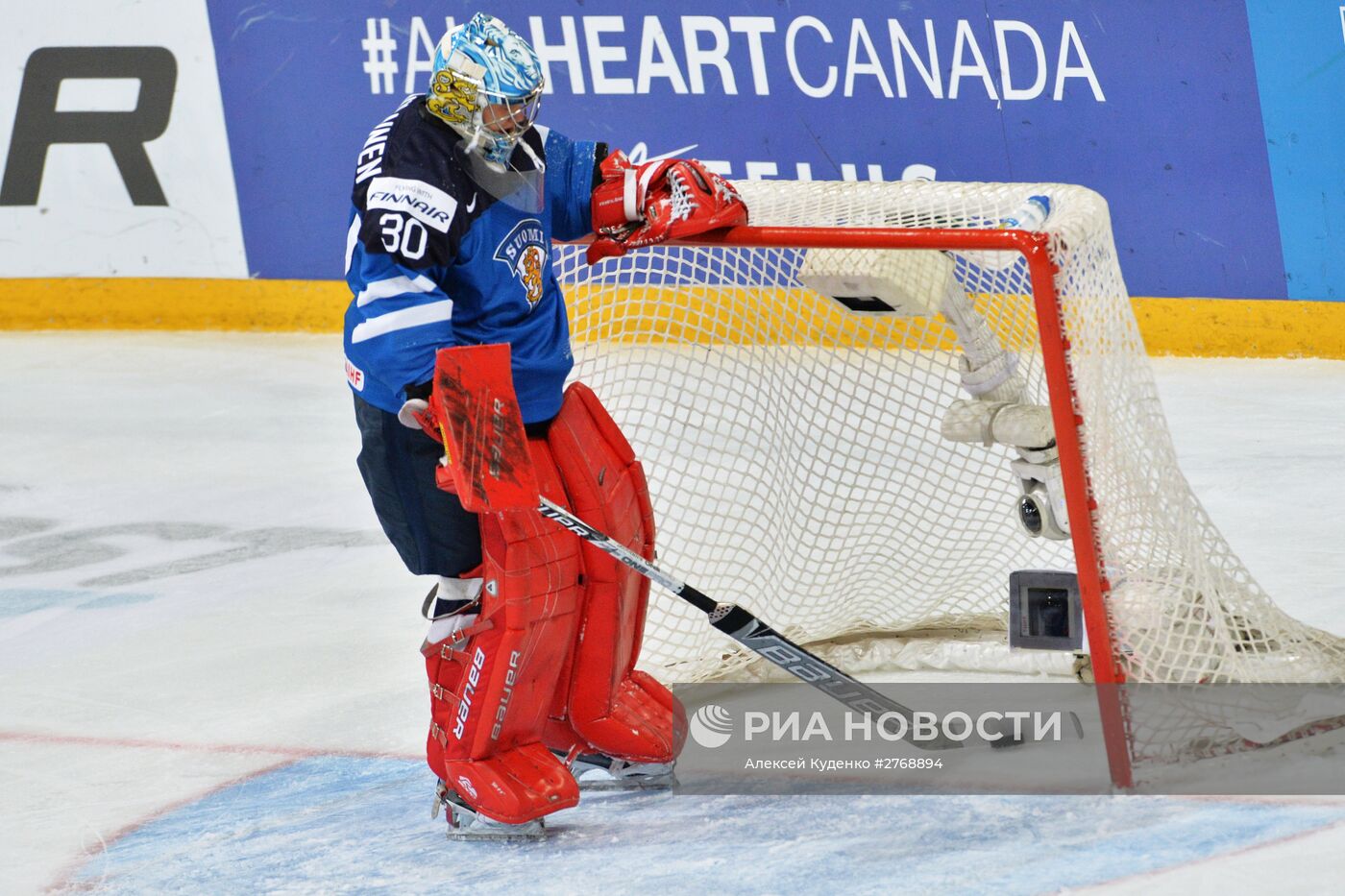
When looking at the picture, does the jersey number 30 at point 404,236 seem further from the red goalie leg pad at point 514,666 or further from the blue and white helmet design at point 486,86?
the red goalie leg pad at point 514,666

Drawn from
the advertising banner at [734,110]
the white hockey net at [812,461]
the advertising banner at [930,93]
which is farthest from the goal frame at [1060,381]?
the advertising banner at [930,93]

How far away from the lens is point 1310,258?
16.5 feet

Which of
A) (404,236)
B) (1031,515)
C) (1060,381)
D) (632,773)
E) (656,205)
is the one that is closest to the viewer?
(404,236)

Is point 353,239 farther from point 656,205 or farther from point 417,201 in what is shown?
point 656,205

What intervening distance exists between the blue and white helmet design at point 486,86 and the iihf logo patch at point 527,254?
0.09m

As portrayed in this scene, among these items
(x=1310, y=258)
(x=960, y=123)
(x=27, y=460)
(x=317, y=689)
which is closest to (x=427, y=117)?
(x=317, y=689)

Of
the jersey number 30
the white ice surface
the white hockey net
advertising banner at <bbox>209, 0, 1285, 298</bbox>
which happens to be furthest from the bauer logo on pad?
advertising banner at <bbox>209, 0, 1285, 298</bbox>

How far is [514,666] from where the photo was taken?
2123 millimetres

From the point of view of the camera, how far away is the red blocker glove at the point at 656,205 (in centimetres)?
219

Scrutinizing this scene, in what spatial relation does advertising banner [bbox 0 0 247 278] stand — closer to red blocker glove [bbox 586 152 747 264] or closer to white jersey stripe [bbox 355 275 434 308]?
red blocker glove [bbox 586 152 747 264]

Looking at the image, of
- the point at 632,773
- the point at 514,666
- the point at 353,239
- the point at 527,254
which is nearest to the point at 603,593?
the point at 514,666

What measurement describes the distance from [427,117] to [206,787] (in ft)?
3.36

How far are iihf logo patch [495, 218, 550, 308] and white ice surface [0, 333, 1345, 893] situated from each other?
2.31ft

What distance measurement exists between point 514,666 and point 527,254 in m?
0.52
